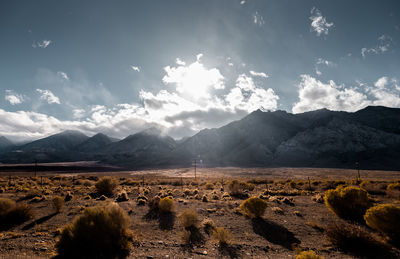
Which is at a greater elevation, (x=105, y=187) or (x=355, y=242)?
(x=355, y=242)

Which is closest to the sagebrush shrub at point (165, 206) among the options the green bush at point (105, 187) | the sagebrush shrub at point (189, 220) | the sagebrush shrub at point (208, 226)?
the sagebrush shrub at point (189, 220)

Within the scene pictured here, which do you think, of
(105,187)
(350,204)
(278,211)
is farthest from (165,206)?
(350,204)

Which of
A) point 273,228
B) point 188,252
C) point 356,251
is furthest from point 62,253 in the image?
point 356,251

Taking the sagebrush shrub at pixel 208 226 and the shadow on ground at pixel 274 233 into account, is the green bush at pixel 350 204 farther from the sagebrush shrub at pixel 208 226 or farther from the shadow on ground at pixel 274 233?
the sagebrush shrub at pixel 208 226

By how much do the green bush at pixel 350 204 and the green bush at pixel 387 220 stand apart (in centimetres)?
313

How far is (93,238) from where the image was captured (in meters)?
7.66

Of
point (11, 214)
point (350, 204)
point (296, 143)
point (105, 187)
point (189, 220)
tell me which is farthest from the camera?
point (296, 143)

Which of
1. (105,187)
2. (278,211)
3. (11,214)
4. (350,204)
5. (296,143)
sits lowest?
(278,211)

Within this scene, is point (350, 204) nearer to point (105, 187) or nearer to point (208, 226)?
point (208, 226)

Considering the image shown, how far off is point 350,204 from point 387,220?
3.65 meters

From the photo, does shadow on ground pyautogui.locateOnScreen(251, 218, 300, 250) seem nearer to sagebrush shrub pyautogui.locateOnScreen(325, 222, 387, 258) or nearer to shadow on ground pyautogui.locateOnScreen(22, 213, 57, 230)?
sagebrush shrub pyautogui.locateOnScreen(325, 222, 387, 258)

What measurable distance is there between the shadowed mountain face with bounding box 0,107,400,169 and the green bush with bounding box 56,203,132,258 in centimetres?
12659

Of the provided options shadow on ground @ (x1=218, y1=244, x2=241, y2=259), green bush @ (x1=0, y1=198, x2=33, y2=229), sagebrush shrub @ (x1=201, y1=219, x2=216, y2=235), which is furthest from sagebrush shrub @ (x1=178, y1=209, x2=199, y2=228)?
green bush @ (x1=0, y1=198, x2=33, y2=229)

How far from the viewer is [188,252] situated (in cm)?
832
